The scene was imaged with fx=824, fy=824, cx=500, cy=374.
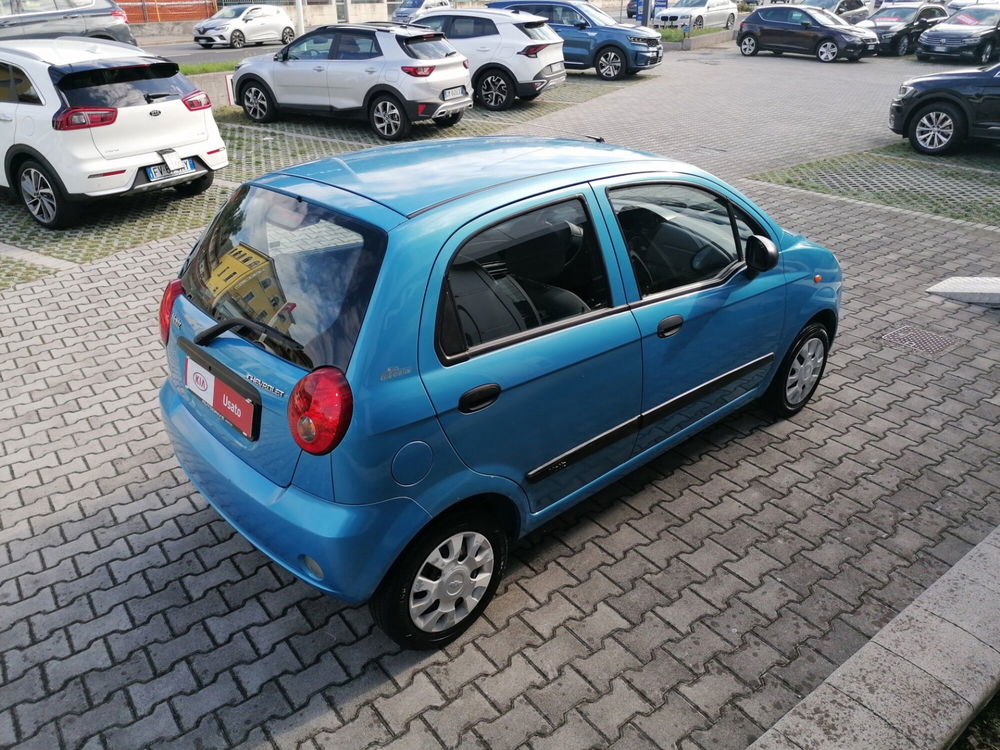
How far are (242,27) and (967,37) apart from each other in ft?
72.6

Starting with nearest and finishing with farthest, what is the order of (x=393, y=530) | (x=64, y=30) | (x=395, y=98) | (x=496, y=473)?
1. (x=393, y=530)
2. (x=496, y=473)
3. (x=395, y=98)
4. (x=64, y=30)

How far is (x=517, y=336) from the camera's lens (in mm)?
3260

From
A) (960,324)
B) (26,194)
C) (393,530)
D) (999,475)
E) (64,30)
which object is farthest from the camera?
(64,30)

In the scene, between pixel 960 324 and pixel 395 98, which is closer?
pixel 960 324

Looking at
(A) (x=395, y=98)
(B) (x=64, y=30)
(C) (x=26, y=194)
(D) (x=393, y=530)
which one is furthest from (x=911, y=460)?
(B) (x=64, y=30)

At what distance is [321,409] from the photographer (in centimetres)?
279

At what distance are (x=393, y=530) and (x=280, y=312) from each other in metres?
0.92

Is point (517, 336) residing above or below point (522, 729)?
above

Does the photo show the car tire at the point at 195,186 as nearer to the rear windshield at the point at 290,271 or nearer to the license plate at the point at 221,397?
the rear windshield at the point at 290,271

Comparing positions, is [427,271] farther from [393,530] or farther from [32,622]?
[32,622]

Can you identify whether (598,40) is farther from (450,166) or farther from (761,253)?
(450,166)

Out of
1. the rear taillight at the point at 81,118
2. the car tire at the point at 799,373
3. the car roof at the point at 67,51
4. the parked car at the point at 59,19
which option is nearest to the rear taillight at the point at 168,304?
the car tire at the point at 799,373

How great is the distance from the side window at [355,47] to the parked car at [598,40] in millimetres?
7464

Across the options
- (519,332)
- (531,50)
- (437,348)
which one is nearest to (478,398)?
(437,348)
